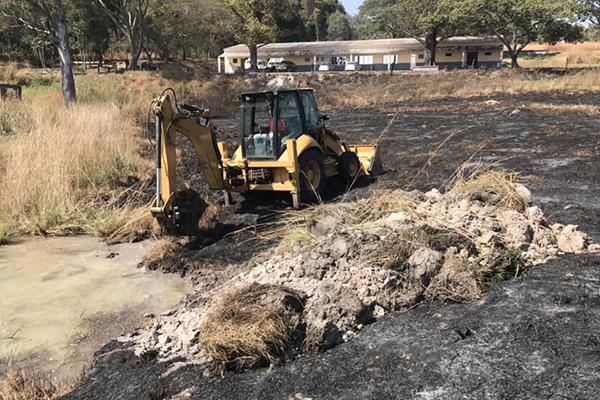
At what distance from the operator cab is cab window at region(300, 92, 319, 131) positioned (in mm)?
65

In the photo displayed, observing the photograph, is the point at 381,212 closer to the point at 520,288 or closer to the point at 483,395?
the point at 520,288

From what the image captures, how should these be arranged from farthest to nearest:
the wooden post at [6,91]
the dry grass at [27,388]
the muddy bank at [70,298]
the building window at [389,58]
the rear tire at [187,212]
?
the building window at [389,58], the wooden post at [6,91], the rear tire at [187,212], the muddy bank at [70,298], the dry grass at [27,388]

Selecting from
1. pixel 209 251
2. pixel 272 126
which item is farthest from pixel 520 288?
pixel 272 126

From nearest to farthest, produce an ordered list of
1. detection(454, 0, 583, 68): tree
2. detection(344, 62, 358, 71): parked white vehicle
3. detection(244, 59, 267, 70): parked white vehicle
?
1. detection(454, 0, 583, 68): tree
2. detection(344, 62, 358, 71): parked white vehicle
3. detection(244, 59, 267, 70): parked white vehicle

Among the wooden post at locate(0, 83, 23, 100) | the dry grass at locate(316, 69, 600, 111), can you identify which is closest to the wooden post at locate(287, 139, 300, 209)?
the wooden post at locate(0, 83, 23, 100)

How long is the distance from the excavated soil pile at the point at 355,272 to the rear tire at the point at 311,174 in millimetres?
2246

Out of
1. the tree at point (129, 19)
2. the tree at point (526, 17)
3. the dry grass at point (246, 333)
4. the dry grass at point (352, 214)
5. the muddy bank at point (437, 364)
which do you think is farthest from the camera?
the tree at point (526, 17)

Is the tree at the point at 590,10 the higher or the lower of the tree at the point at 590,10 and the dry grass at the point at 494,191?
the higher

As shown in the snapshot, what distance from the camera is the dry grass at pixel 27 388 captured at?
419cm

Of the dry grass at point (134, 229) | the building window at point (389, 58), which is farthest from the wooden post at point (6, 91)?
the building window at point (389, 58)

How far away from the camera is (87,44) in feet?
158

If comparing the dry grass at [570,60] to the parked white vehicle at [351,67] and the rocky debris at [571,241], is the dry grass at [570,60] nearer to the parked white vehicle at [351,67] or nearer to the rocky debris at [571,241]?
the parked white vehicle at [351,67]

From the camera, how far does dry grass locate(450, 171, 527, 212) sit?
7.20 metres

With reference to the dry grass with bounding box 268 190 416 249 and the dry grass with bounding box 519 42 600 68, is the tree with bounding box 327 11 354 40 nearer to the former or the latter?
the dry grass with bounding box 519 42 600 68
